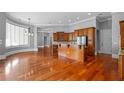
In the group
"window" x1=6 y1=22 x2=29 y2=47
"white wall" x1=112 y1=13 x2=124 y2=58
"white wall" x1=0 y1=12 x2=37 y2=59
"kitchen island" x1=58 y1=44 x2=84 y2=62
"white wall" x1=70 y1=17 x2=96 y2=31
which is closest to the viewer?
"white wall" x1=112 y1=13 x2=124 y2=58

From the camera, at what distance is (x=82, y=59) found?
22.3 ft

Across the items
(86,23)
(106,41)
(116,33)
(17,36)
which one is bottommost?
(106,41)

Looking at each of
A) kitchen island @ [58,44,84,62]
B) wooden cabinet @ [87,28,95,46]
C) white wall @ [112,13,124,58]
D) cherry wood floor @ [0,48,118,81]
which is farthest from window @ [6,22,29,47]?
white wall @ [112,13,124,58]

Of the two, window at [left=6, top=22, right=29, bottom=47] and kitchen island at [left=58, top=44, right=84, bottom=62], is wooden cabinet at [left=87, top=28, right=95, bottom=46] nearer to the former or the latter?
kitchen island at [left=58, top=44, right=84, bottom=62]

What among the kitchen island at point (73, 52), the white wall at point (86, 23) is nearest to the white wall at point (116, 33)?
the kitchen island at point (73, 52)

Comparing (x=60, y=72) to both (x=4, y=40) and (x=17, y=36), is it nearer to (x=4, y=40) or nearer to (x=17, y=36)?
(x=4, y=40)

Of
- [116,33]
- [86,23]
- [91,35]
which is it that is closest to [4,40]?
[91,35]

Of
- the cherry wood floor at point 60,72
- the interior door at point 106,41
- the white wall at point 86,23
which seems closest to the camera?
the cherry wood floor at point 60,72

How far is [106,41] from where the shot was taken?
9.39 metres

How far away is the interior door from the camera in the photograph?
9.18 metres

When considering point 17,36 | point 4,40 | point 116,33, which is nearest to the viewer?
point 116,33

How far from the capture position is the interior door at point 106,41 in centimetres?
918

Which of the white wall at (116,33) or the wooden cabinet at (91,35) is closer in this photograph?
the white wall at (116,33)

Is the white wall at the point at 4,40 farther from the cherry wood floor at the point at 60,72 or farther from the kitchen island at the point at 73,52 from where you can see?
the kitchen island at the point at 73,52
